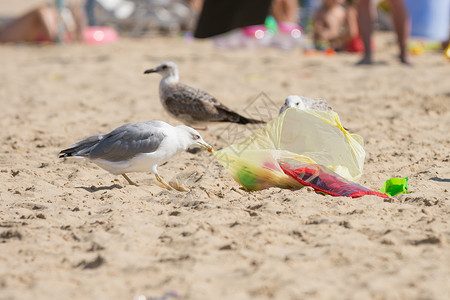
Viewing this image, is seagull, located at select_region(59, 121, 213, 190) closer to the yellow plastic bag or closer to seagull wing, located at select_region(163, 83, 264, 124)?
the yellow plastic bag

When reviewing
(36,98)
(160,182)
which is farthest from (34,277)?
(36,98)

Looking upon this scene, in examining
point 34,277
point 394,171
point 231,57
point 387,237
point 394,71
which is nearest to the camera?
point 34,277

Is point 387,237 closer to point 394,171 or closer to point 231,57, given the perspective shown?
point 394,171

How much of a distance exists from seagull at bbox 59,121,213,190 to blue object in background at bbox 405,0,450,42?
889 cm

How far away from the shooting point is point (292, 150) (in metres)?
4.12

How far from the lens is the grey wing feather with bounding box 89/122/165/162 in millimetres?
3893

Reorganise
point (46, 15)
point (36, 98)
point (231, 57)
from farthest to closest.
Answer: point (46, 15) < point (231, 57) < point (36, 98)

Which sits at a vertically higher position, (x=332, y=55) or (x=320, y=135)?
(x=320, y=135)

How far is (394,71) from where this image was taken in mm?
8438

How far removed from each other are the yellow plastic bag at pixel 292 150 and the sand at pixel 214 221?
14cm

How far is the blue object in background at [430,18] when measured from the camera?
11.6m

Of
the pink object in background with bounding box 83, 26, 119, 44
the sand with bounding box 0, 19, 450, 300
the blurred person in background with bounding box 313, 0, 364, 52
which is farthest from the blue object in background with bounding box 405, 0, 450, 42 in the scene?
the pink object in background with bounding box 83, 26, 119, 44

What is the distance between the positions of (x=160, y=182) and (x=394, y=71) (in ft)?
17.2

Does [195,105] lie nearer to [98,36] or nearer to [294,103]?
[294,103]
